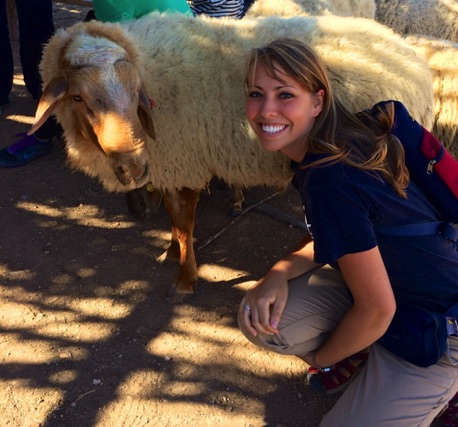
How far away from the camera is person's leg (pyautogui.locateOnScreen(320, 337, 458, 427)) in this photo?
1786 mm

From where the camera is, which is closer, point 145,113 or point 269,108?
point 269,108

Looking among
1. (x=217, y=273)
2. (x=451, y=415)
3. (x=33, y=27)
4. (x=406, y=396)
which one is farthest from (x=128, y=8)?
(x=451, y=415)

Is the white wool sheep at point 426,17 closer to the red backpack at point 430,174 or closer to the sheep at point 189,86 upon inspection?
the sheep at point 189,86

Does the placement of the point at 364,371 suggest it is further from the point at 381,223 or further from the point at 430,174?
the point at 430,174

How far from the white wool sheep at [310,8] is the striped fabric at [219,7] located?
0.62 ft

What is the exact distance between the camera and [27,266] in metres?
3.04

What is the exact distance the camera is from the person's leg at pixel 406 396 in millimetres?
1786

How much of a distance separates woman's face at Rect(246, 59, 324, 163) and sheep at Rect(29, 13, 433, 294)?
685 mm

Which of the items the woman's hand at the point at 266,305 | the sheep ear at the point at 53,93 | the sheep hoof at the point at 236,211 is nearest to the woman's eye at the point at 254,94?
the woman's hand at the point at 266,305

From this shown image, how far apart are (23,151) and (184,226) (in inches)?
80.1

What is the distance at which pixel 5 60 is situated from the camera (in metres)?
4.34

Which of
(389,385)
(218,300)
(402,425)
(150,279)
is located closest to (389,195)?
(389,385)

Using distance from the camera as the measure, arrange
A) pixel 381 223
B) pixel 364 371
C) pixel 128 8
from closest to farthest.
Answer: pixel 381 223, pixel 364 371, pixel 128 8

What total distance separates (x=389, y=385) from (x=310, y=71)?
129 centimetres
